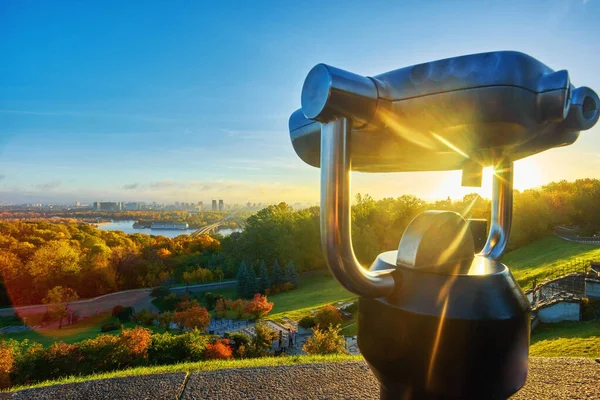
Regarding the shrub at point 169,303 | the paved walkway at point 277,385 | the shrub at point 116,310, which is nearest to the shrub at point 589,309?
the paved walkway at point 277,385

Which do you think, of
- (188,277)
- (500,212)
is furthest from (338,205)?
Answer: (188,277)

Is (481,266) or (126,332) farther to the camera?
(126,332)

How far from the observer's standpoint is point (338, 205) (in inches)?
31.4

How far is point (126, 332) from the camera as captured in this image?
7.68m

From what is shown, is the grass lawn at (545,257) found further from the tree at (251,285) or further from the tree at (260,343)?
the tree at (251,285)

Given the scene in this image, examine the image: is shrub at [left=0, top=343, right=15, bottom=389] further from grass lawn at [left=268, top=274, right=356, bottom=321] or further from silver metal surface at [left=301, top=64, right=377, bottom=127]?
grass lawn at [left=268, top=274, right=356, bottom=321]

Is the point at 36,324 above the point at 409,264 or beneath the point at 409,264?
beneath

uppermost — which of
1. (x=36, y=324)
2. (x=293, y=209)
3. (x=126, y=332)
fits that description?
(x=293, y=209)

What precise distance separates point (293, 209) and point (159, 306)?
1811cm

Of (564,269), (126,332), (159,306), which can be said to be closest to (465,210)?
(126,332)

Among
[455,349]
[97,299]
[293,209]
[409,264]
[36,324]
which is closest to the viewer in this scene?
[455,349]

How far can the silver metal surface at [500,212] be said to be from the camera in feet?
4.06

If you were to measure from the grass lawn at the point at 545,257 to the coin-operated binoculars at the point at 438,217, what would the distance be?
15.3m

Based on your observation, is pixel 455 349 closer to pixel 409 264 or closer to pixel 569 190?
pixel 409 264
